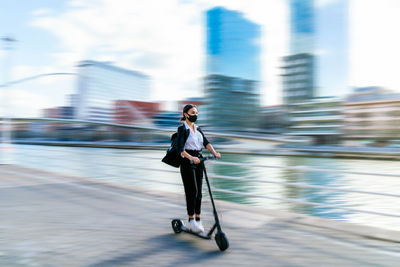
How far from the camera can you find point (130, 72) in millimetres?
111188

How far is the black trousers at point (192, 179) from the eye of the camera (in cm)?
390

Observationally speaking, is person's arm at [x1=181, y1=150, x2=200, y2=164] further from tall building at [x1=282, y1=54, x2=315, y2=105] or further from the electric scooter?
tall building at [x1=282, y1=54, x2=315, y2=105]

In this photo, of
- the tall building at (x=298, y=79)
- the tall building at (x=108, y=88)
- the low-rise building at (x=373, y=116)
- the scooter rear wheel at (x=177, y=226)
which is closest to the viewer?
the scooter rear wheel at (x=177, y=226)

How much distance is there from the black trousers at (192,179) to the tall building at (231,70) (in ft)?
348

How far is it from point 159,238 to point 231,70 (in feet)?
387

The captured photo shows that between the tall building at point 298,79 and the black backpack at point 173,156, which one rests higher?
the tall building at point 298,79

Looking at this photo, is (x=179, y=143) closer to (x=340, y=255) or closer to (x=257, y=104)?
(x=340, y=255)

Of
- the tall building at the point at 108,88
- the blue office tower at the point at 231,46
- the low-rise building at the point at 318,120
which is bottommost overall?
the low-rise building at the point at 318,120

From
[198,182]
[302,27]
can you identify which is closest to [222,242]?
[198,182]

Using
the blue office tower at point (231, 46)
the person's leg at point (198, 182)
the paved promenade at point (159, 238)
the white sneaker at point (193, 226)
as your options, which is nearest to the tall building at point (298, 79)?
the blue office tower at point (231, 46)

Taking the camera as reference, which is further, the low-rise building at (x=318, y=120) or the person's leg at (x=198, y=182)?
the low-rise building at (x=318, y=120)

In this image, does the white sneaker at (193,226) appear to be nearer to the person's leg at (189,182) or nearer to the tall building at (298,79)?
the person's leg at (189,182)

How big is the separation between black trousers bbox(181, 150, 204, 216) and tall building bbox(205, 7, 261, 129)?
106 metres

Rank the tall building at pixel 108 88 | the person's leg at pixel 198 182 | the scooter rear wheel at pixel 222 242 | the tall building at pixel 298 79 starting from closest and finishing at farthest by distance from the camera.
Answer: the scooter rear wheel at pixel 222 242 → the person's leg at pixel 198 182 → the tall building at pixel 108 88 → the tall building at pixel 298 79
